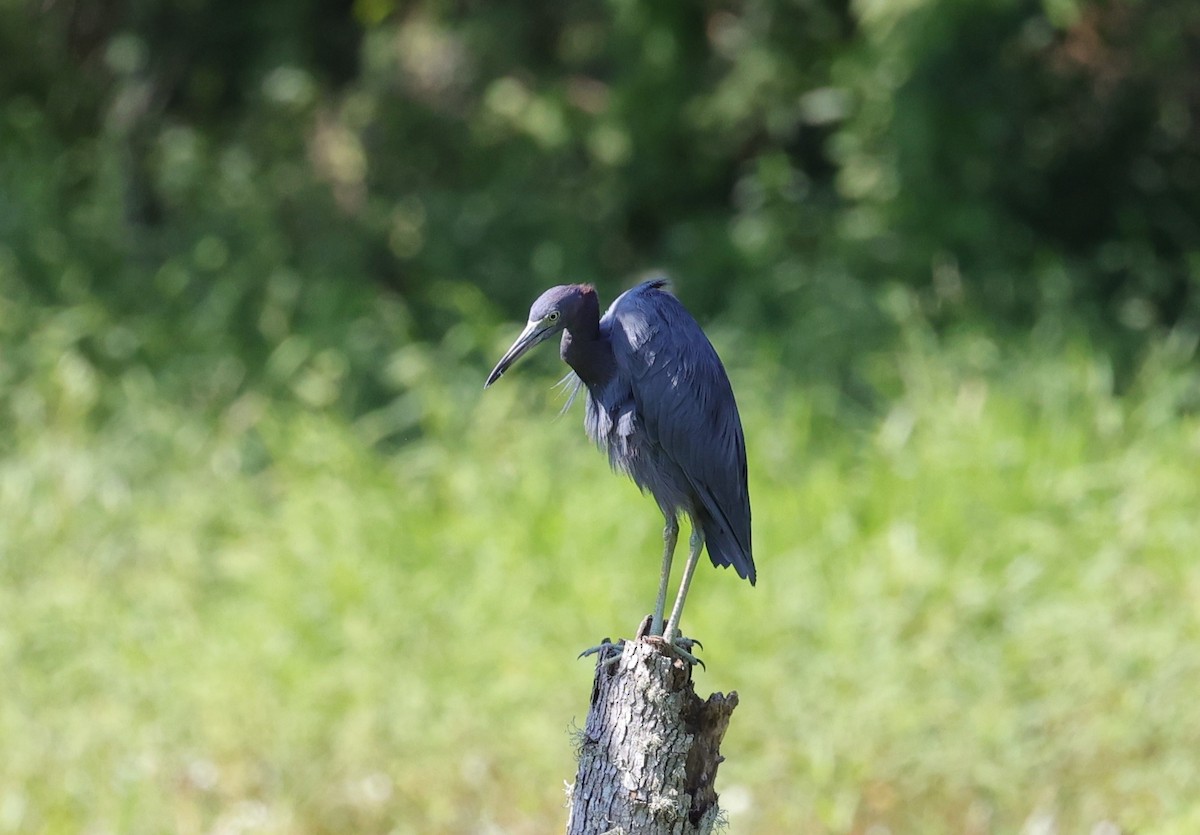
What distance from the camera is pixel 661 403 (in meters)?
2.77

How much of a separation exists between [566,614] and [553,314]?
2193 mm

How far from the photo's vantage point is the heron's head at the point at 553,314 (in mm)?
2658

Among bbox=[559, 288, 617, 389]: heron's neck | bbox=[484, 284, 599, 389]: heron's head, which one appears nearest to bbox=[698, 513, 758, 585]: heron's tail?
bbox=[559, 288, 617, 389]: heron's neck

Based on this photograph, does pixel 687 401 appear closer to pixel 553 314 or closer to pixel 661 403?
pixel 661 403

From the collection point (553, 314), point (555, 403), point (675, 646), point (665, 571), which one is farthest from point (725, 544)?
A: point (555, 403)

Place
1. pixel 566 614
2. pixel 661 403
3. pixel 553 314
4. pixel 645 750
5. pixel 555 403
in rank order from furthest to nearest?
pixel 555 403 → pixel 566 614 → pixel 661 403 → pixel 553 314 → pixel 645 750

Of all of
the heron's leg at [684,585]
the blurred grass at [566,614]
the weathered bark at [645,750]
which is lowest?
the weathered bark at [645,750]

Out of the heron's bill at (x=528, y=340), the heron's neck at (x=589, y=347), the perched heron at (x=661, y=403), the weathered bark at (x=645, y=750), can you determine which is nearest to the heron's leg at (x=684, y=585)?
the perched heron at (x=661, y=403)

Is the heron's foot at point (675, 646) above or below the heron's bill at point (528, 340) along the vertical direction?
below

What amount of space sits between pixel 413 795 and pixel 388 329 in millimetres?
3128

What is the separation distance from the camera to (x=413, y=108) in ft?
27.1

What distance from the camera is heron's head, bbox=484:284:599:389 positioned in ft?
8.72

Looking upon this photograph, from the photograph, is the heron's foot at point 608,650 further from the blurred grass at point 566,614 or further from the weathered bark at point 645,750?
the blurred grass at point 566,614

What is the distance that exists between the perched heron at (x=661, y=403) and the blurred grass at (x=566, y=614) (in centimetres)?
152
